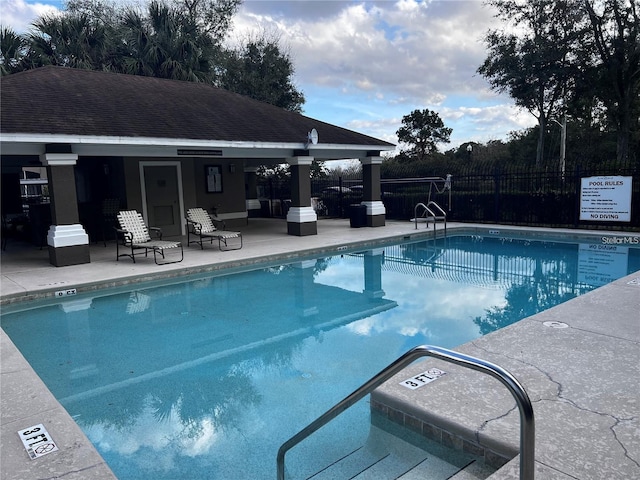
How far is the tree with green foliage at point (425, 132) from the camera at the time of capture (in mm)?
42781

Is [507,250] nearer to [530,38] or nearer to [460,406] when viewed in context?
[460,406]

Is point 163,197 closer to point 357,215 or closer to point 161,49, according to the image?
A: point 357,215

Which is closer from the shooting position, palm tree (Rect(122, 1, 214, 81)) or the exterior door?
the exterior door

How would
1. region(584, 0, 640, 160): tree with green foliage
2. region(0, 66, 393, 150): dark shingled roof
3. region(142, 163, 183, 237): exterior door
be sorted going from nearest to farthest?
1. region(0, 66, 393, 150): dark shingled roof
2. region(142, 163, 183, 237): exterior door
3. region(584, 0, 640, 160): tree with green foliage

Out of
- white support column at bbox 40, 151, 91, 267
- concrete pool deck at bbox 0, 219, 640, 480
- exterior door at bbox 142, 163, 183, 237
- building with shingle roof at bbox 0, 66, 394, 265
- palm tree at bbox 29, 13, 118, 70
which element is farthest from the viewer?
palm tree at bbox 29, 13, 118, 70

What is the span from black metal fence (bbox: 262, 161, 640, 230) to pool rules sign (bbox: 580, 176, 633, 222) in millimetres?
174

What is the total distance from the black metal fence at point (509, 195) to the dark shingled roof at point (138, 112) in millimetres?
3419

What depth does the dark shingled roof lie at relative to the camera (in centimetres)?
996

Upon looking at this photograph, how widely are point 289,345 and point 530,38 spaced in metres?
25.1

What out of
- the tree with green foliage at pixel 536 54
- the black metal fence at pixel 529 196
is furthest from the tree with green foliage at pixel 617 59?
the black metal fence at pixel 529 196

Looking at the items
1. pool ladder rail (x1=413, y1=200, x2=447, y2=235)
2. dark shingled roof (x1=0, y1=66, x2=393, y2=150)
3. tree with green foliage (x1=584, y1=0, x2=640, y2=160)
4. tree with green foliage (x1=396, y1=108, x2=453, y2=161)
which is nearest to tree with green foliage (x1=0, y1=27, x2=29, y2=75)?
dark shingled roof (x1=0, y1=66, x2=393, y2=150)

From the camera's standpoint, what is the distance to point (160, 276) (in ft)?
30.1

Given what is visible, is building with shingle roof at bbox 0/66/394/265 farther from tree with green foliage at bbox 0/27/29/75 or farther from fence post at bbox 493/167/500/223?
tree with green foliage at bbox 0/27/29/75

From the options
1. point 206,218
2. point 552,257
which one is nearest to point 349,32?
point 206,218
